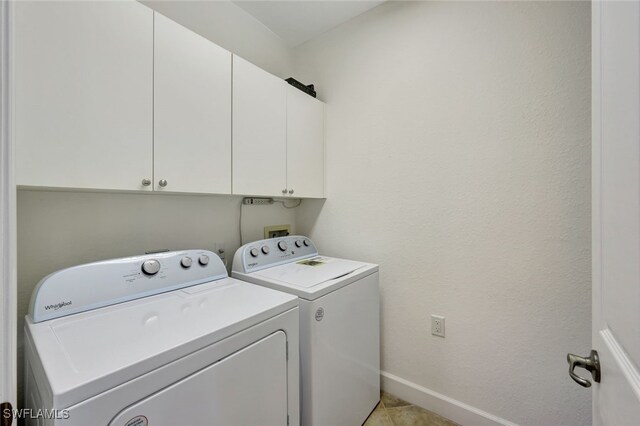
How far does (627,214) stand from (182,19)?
2037 millimetres

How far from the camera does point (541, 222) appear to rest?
1.30 metres

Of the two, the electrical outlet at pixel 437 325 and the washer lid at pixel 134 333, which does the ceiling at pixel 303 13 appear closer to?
the washer lid at pixel 134 333

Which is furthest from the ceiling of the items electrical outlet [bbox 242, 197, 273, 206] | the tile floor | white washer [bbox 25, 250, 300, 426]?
the tile floor

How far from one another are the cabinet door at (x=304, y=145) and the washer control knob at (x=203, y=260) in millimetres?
659

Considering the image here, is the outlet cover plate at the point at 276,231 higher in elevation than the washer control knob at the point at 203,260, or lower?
higher

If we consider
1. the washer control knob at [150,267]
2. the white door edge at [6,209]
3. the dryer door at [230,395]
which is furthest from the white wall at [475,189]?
the white door edge at [6,209]

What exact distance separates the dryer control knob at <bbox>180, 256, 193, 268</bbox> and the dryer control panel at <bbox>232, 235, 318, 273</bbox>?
30 cm

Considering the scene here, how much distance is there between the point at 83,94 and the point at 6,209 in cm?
63

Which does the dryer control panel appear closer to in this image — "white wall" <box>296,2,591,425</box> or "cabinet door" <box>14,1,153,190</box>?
"white wall" <box>296,2,591,425</box>

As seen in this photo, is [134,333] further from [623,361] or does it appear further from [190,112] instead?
[623,361]

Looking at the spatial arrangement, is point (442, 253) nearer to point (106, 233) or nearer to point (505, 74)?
point (505, 74)

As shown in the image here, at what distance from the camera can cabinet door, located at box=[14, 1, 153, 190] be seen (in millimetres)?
800

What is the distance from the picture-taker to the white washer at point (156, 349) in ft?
1.96

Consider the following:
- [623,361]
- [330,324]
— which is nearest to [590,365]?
[623,361]
